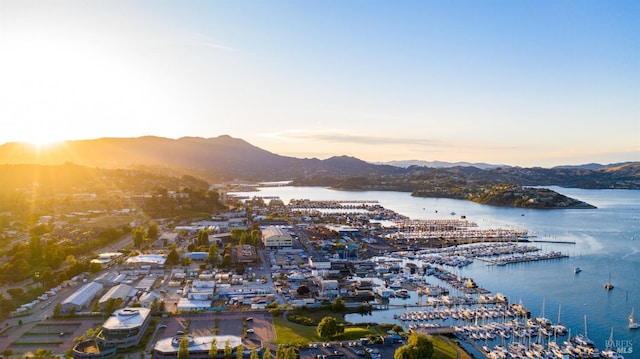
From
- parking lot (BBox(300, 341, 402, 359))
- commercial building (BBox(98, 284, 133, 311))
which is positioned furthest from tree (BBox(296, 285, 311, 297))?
commercial building (BBox(98, 284, 133, 311))

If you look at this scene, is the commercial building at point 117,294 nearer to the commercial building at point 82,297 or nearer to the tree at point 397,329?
the commercial building at point 82,297

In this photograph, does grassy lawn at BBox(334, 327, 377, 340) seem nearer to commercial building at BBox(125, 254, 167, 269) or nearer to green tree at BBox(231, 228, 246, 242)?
commercial building at BBox(125, 254, 167, 269)

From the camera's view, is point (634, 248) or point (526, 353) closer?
point (526, 353)

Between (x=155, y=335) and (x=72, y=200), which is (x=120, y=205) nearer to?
(x=72, y=200)

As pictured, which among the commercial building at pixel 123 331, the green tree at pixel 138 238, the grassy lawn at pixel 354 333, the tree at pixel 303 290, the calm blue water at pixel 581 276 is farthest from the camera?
the green tree at pixel 138 238

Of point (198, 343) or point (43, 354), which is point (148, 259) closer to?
point (43, 354)

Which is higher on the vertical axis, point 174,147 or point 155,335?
point 174,147

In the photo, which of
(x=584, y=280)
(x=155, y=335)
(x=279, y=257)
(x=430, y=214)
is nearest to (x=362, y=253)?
(x=279, y=257)

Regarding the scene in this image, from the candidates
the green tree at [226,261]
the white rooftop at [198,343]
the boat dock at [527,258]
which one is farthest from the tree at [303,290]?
the boat dock at [527,258]
